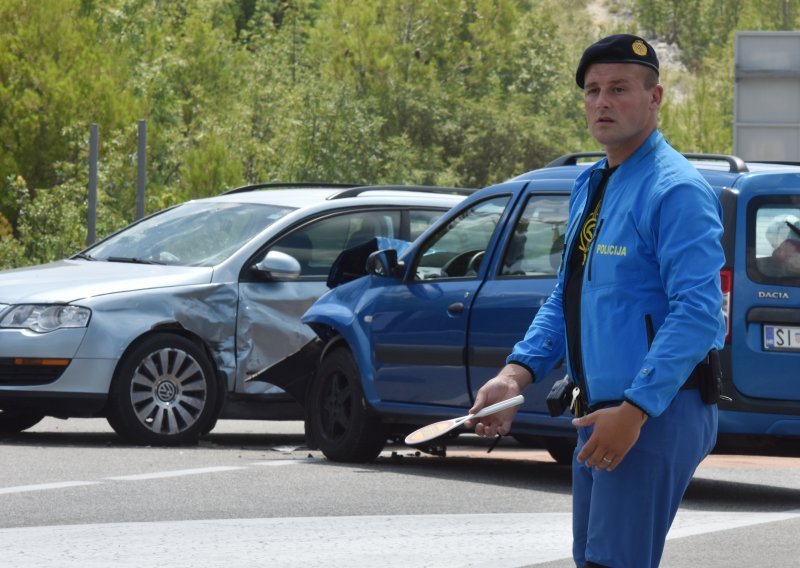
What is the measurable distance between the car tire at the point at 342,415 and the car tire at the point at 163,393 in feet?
3.10

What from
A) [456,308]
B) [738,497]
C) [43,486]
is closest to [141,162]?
[456,308]

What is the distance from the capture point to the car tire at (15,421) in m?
12.1

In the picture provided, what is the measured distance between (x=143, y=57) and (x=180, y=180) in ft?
20.0

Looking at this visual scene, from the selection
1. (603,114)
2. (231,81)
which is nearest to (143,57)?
(231,81)

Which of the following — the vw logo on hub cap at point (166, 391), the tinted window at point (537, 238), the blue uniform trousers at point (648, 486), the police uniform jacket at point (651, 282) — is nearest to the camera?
the police uniform jacket at point (651, 282)

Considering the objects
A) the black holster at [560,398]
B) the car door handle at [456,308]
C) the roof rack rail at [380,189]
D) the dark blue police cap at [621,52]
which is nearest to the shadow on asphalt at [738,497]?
the car door handle at [456,308]

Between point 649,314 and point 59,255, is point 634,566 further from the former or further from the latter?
point 59,255

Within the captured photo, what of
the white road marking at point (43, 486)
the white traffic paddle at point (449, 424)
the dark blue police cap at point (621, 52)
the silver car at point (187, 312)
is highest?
the dark blue police cap at point (621, 52)

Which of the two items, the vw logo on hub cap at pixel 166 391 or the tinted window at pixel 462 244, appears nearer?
the tinted window at pixel 462 244

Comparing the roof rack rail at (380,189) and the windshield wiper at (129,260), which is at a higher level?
the roof rack rail at (380,189)

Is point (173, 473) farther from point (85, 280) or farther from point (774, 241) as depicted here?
point (774, 241)

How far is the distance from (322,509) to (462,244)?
2262 mm

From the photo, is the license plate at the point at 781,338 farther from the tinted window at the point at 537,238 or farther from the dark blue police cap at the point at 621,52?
the dark blue police cap at the point at 621,52

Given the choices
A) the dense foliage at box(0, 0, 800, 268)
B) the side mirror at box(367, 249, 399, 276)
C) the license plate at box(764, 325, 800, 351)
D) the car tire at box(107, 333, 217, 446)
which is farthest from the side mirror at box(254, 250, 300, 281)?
the dense foliage at box(0, 0, 800, 268)
